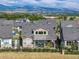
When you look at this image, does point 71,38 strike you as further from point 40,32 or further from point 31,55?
point 31,55

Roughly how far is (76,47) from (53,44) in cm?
304

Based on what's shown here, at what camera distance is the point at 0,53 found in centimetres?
3341

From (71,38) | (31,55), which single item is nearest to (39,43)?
(71,38)

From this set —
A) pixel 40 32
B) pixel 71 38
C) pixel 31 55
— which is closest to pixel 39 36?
pixel 40 32

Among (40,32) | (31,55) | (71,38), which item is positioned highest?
(40,32)

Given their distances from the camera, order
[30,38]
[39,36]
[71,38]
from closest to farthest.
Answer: [71,38] → [30,38] → [39,36]

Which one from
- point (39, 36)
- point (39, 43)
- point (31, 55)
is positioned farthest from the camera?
point (39, 36)

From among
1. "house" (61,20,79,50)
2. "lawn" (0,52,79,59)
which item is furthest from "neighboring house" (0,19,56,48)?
"lawn" (0,52,79,59)

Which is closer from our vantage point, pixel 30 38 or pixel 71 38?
pixel 71 38

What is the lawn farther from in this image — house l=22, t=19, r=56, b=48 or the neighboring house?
house l=22, t=19, r=56, b=48

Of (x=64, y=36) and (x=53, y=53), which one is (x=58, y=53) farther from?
(x=64, y=36)

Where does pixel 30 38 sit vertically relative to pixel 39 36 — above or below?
below

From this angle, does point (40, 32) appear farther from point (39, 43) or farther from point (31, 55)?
point (31, 55)

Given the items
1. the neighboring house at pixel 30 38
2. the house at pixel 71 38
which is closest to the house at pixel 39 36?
the neighboring house at pixel 30 38
